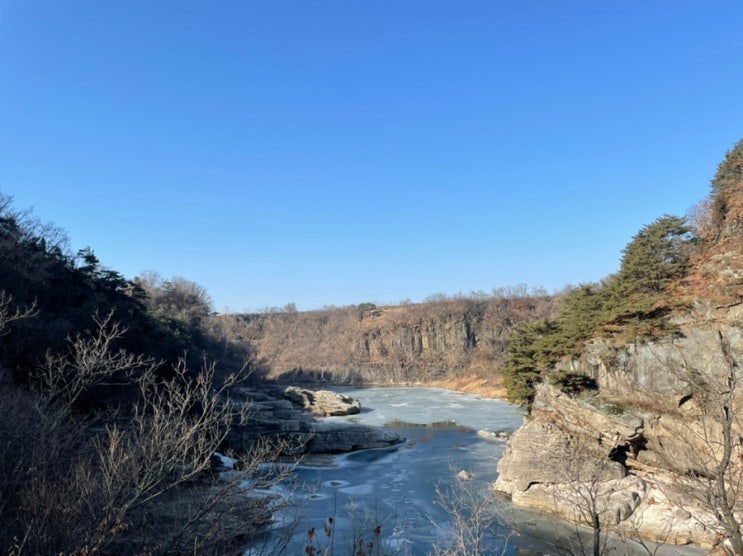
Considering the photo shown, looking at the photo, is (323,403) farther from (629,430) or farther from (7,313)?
(629,430)

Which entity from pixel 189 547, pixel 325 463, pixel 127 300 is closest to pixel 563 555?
pixel 189 547

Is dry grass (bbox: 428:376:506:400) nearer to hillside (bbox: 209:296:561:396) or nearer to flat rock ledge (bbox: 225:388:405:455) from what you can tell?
hillside (bbox: 209:296:561:396)

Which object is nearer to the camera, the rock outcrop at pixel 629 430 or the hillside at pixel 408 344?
the rock outcrop at pixel 629 430

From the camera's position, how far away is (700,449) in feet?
57.0

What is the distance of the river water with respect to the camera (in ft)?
48.0

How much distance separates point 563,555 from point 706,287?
40.9 ft

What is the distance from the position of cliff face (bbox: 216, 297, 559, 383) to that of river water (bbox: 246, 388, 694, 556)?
30.3 m

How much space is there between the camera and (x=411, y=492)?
2092 centimetres

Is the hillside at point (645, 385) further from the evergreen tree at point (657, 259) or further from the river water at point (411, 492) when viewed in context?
the river water at point (411, 492)

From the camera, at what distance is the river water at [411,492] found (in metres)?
14.6

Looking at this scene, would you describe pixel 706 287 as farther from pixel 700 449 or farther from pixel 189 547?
pixel 189 547

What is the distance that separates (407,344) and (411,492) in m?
67.3

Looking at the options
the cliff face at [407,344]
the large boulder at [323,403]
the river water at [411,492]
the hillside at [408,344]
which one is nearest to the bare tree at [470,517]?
the river water at [411,492]

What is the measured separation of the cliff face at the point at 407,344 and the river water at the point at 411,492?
1195 inches
